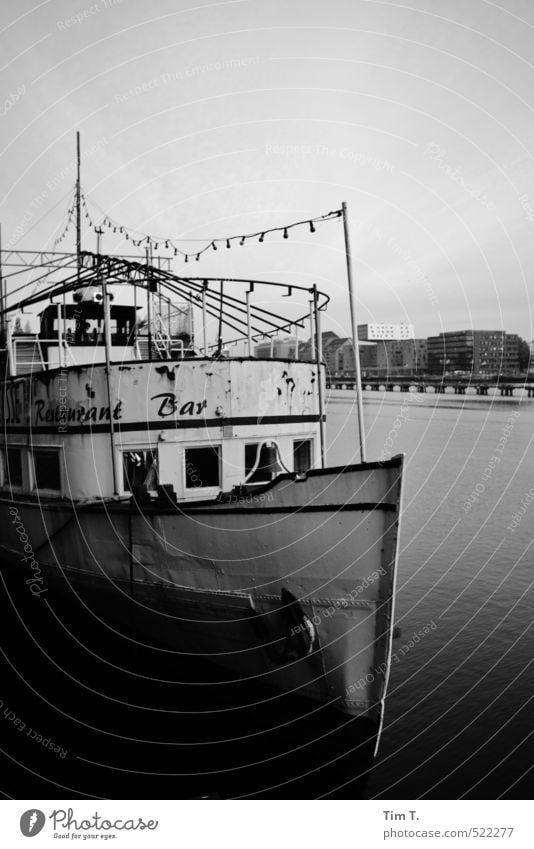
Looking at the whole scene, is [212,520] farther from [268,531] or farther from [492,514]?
[492,514]

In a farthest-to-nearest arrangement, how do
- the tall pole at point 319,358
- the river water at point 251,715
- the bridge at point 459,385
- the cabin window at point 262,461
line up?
the bridge at point 459,385 < the cabin window at point 262,461 < the tall pole at point 319,358 < the river water at point 251,715

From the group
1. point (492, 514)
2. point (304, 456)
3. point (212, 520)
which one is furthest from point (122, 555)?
point (492, 514)

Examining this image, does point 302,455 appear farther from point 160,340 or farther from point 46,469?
point 46,469

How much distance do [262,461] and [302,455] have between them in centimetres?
111

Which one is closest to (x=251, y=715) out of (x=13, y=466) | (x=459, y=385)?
(x=13, y=466)

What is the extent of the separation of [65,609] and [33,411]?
188 inches

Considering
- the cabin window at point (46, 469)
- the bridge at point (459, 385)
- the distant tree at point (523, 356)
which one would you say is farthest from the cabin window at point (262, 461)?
the distant tree at point (523, 356)

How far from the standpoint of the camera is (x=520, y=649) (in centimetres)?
1374

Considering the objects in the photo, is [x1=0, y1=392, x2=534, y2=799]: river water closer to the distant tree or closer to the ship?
the ship

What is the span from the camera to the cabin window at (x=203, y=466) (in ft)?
39.6

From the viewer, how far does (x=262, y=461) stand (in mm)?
12406

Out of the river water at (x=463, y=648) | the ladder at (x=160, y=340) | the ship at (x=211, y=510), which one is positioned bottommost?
the river water at (x=463, y=648)

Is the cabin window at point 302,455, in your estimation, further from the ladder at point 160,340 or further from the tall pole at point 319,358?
the ladder at point 160,340
